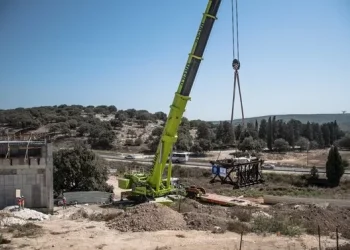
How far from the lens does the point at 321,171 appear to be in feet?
159

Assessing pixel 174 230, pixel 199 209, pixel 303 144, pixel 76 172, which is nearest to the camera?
pixel 174 230

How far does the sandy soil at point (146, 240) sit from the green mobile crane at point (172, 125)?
5.97 m

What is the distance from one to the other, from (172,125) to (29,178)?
851 centimetres

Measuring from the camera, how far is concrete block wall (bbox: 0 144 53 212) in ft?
Answer: 64.0

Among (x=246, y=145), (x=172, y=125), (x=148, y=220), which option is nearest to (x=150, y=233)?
(x=148, y=220)

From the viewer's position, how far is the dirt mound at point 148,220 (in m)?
16.9

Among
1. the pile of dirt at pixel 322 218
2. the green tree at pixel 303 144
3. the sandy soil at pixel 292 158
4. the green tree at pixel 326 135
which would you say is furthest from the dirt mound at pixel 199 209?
the green tree at pixel 326 135

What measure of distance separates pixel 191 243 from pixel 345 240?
7.01 metres

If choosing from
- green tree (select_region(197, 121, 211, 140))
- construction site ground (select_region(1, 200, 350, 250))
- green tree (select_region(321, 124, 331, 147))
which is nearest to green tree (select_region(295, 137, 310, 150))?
green tree (select_region(321, 124, 331, 147))

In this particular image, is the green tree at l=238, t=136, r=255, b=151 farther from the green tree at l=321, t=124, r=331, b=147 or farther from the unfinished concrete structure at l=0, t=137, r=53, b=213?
the unfinished concrete structure at l=0, t=137, r=53, b=213

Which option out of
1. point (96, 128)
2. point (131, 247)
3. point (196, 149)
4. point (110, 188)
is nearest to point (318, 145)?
point (196, 149)

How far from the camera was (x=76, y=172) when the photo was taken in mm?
28547

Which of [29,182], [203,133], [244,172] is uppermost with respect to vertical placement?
[203,133]

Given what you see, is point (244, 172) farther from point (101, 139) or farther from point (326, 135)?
point (326, 135)
